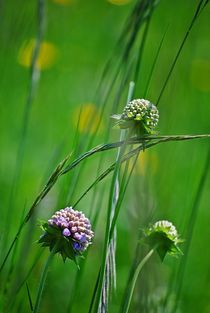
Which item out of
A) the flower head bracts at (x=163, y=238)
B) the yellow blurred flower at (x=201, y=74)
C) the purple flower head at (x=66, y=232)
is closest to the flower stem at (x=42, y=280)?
the purple flower head at (x=66, y=232)

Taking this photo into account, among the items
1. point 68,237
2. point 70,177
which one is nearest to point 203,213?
point 70,177

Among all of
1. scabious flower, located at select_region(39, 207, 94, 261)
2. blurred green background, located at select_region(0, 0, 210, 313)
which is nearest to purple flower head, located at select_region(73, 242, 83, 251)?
scabious flower, located at select_region(39, 207, 94, 261)

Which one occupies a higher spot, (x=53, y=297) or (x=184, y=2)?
(x=184, y=2)

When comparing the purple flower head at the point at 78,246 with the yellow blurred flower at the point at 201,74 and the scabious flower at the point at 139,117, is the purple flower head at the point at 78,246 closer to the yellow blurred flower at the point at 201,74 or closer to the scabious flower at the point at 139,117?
the scabious flower at the point at 139,117

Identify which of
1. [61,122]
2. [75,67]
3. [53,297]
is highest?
[75,67]

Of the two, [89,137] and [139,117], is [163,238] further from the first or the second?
[89,137]

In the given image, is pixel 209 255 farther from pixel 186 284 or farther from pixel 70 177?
pixel 70 177

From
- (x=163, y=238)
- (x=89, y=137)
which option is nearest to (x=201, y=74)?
(x=89, y=137)
